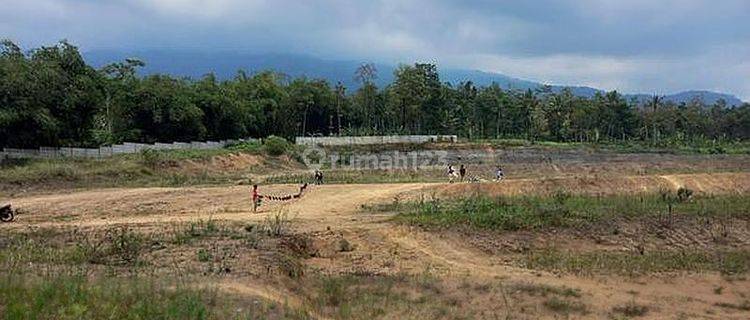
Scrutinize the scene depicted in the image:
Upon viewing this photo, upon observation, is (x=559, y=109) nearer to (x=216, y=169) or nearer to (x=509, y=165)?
(x=509, y=165)

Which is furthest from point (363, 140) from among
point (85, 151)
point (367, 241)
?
point (367, 241)

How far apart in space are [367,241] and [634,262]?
786cm

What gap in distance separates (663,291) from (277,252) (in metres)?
9.88

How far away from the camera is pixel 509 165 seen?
5431 centimetres

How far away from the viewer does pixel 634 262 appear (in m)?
19.8

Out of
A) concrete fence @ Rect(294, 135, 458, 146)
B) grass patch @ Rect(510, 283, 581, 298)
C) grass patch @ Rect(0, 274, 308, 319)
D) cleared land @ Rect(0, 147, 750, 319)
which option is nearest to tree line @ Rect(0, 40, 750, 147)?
concrete fence @ Rect(294, 135, 458, 146)

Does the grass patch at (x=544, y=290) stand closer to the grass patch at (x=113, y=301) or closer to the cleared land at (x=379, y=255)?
the cleared land at (x=379, y=255)

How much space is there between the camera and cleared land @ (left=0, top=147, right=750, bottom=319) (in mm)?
12750

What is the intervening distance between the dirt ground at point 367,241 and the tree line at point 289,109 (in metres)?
9.58

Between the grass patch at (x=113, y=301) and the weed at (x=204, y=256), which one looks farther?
the weed at (x=204, y=256)

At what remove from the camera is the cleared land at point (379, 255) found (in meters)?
12.8

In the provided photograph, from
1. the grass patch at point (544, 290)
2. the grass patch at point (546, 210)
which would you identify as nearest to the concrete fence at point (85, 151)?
the grass patch at point (546, 210)

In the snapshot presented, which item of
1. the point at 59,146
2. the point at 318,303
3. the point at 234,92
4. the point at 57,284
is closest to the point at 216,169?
the point at 59,146

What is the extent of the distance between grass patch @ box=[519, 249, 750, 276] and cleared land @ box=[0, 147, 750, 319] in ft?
0.24
